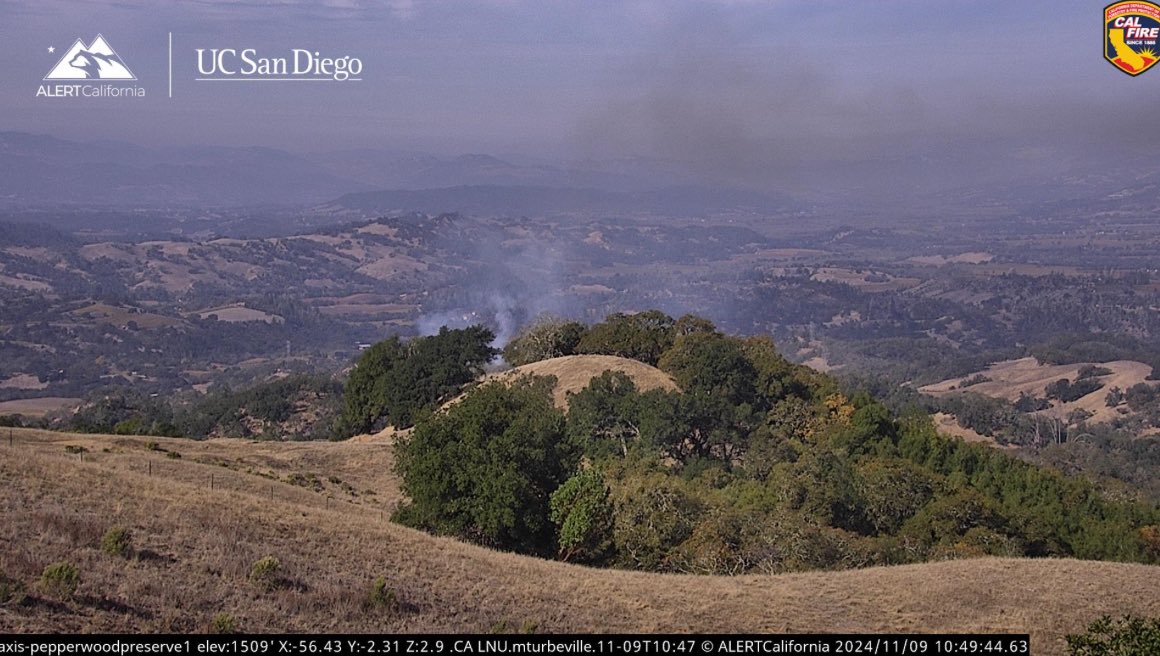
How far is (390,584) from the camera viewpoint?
18766 millimetres

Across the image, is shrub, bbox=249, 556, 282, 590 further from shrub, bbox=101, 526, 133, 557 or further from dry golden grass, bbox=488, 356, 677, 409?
dry golden grass, bbox=488, 356, 677, 409

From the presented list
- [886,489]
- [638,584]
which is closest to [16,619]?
[638,584]

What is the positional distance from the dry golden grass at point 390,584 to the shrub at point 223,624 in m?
0.28

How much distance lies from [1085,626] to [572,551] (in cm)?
1434

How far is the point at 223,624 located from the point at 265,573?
3.13 meters

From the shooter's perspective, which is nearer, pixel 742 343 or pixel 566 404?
pixel 566 404

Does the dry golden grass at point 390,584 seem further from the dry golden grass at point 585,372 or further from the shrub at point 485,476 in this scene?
the dry golden grass at point 585,372

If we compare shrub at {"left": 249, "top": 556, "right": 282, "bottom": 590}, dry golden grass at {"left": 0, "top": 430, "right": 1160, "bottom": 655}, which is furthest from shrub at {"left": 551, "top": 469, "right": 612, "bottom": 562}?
shrub at {"left": 249, "top": 556, "right": 282, "bottom": 590}

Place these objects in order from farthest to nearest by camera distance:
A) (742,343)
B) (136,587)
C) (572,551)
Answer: (742,343), (572,551), (136,587)

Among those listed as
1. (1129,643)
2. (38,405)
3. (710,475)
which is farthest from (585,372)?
(38,405)

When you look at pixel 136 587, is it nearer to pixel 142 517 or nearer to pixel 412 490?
pixel 142 517

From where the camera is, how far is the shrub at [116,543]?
55.8 ft

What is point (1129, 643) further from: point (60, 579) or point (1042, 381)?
point (1042, 381)

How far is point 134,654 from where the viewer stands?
1304 cm
